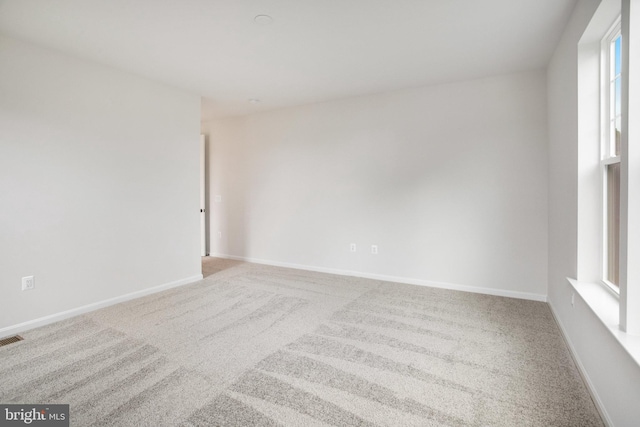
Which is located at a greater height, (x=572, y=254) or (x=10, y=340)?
(x=572, y=254)

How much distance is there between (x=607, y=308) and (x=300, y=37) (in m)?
2.89

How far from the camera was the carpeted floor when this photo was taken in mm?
1729

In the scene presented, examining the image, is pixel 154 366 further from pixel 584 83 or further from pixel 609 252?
pixel 584 83

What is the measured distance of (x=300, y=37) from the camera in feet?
9.09

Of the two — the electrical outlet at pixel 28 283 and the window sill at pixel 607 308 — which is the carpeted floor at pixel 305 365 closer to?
the electrical outlet at pixel 28 283

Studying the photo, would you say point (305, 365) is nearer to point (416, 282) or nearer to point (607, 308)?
point (607, 308)

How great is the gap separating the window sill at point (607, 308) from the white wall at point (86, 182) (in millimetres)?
4108

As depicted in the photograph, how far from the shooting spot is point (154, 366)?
220 centimetres

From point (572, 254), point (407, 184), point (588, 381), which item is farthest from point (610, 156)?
point (407, 184)

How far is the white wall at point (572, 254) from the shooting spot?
1.46m

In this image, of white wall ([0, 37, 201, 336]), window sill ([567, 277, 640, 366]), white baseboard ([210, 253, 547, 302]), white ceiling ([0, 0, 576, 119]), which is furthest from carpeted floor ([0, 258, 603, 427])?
white ceiling ([0, 0, 576, 119])

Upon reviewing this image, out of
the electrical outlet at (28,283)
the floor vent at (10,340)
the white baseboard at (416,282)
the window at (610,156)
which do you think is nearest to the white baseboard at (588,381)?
the window at (610,156)

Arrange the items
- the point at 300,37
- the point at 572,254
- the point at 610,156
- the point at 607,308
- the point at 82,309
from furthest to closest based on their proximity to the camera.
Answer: the point at 82,309
the point at 300,37
the point at 572,254
the point at 610,156
the point at 607,308

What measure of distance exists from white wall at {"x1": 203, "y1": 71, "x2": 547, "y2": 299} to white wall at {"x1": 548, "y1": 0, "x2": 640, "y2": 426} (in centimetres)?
32
